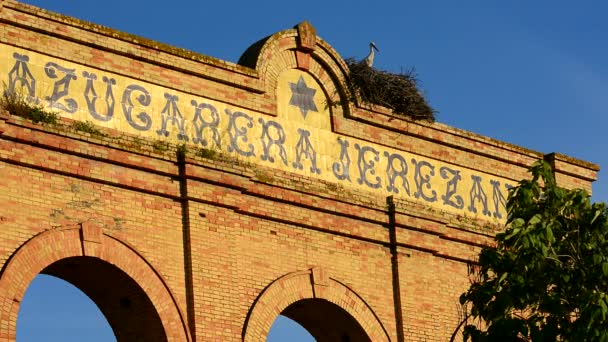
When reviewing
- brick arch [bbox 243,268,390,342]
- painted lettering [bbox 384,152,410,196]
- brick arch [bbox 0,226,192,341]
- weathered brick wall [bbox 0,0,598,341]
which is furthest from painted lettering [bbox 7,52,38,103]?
painted lettering [bbox 384,152,410,196]

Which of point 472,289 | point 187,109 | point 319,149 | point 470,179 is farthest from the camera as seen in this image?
point 470,179

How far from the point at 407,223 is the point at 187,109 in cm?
421

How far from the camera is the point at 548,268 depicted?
19656mm

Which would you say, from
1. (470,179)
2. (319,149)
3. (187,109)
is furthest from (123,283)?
(470,179)

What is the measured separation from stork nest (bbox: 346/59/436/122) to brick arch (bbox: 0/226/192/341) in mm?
5585

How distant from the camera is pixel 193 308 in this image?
20.4 metres

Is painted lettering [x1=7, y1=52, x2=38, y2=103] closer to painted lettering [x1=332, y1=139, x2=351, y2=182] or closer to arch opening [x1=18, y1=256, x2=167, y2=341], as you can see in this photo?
arch opening [x1=18, y1=256, x2=167, y2=341]

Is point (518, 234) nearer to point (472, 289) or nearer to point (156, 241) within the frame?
point (472, 289)

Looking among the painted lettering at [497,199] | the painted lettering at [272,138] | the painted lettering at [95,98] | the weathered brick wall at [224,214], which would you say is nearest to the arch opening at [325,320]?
the weathered brick wall at [224,214]

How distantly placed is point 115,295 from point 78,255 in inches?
47.2

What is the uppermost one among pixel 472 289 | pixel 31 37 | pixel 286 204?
pixel 31 37

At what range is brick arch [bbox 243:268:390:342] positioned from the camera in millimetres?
21156

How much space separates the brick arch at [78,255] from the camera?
18.8m

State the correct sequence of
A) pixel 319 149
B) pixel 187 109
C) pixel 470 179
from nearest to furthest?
pixel 187 109 < pixel 319 149 < pixel 470 179
